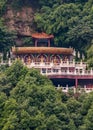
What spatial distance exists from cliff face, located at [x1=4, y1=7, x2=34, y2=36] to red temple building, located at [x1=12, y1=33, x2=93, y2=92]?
50.6 inches

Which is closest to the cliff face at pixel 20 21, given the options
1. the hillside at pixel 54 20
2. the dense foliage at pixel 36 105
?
the hillside at pixel 54 20

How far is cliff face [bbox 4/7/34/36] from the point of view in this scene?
3531 inches

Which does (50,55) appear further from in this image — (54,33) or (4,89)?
(4,89)

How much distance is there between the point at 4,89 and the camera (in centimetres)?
7550

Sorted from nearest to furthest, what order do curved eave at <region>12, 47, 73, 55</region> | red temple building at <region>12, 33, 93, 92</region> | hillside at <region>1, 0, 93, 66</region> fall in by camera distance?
red temple building at <region>12, 33, 93, 92</region>
curved eave at <region>12, 47, 73, 55</region>
hillside at <region>1, 0, 93, 66</region>

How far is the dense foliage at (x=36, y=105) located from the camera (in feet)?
233

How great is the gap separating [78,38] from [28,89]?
14.3 metres

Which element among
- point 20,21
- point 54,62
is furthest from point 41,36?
point 54,62

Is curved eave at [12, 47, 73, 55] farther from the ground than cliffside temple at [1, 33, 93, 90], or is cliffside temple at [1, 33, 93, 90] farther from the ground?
curved eave at [12, 47, 73, 55]

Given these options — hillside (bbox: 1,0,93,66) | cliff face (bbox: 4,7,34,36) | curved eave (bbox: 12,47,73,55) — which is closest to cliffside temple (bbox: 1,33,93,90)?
curved eave (bbox: 12,47,73,55)

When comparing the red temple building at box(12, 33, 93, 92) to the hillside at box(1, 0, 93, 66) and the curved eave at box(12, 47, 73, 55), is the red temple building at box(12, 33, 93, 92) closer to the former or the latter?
the curved eave at box(12, 47, 73, 55)

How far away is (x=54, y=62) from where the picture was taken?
84.9 m

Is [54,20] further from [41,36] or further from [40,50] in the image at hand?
[40,50]

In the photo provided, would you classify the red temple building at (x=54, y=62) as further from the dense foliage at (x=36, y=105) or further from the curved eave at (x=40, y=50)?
the dense foliage at (x=36, y=105)
